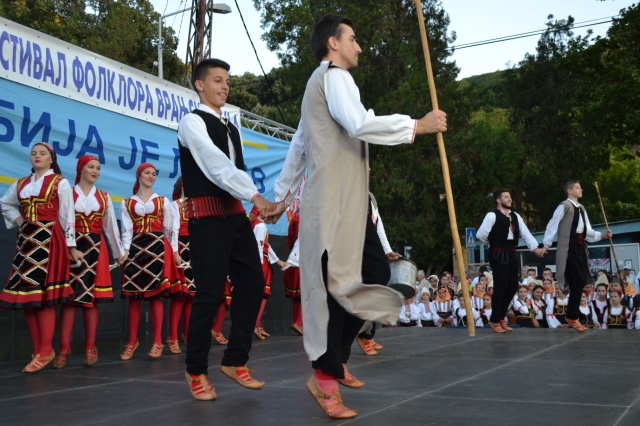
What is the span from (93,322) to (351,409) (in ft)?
10.5

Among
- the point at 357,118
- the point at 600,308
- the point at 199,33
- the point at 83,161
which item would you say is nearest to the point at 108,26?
the point at 199,33

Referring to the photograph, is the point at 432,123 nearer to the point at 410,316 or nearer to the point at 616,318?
the point at 616,318

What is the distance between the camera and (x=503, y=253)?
8.73m

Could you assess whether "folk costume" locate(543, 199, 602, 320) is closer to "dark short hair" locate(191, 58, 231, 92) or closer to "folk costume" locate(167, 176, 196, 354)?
"folk costume" locate(167, 176, 196, 354)

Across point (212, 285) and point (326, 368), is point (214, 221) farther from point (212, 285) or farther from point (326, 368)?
point (326, 368)

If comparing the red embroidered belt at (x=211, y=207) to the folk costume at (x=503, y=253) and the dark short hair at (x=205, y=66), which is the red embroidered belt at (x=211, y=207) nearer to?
the dark short hair at (x=205, y=66)

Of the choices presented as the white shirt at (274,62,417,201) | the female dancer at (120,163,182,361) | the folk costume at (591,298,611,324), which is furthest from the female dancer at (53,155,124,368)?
the folk costume at (591,298,611,324)

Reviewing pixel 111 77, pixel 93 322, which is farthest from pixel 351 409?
pixel 111 77

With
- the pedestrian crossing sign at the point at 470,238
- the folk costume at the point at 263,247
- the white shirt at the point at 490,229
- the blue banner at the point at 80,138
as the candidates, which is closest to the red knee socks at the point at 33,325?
the blue banner at the point at 80,138

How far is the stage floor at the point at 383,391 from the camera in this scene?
127 inches

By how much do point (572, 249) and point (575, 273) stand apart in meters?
0.28

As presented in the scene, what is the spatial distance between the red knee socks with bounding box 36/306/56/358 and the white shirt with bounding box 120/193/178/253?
A: 0.98 meters

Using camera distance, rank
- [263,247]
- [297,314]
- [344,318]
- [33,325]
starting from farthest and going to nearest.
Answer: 1. [297,314]
2. [263,247]
3. [33,325]
4. [344,318]

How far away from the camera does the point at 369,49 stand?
2628 centimetres
